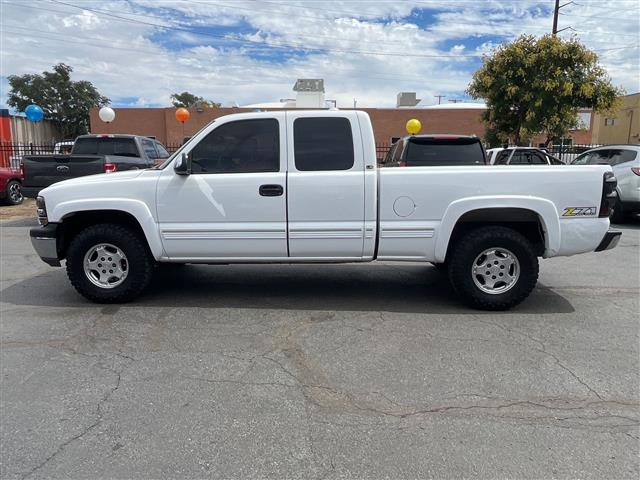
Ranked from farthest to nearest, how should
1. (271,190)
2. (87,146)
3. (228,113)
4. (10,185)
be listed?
(228,113) → (10,185) → (87,146) → (271,190)

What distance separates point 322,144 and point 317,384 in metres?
2.54

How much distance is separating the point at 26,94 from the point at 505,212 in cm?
6340

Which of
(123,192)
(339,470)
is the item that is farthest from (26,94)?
(339,470)

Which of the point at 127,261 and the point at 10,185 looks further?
the point at 10,185

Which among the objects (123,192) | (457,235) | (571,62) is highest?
(571,62)

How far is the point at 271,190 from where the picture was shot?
5.07m

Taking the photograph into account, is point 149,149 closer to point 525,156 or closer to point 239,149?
point 239,149

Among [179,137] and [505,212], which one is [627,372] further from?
[179,137]

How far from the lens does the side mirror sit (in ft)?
16.8

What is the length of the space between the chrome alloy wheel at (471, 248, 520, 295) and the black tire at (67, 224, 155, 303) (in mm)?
3456

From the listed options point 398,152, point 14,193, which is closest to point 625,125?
point 398,152

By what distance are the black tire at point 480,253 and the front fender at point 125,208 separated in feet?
10.2

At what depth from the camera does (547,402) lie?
343cm

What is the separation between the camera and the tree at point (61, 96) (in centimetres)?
5428
